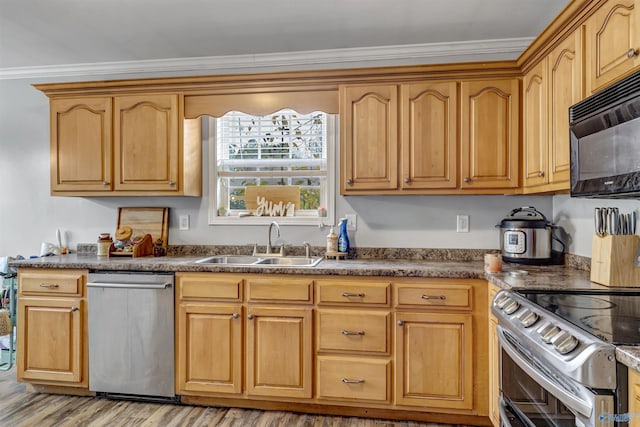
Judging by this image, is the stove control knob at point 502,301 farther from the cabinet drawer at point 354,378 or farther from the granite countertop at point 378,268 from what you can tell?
the cabinet drawer at point 354,378

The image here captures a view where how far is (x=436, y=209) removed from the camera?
9.77ft

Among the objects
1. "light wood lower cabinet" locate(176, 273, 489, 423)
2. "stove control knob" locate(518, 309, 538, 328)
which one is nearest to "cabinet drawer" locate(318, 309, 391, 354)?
"light wood lower cabinet" locate(176, 273, 489, 423)

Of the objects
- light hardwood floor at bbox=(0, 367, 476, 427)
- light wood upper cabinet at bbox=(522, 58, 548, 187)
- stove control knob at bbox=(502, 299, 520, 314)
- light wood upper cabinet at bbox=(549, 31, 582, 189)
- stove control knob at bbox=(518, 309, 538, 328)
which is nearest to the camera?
stove control knob at bbox=(518, 309, 538, 328)

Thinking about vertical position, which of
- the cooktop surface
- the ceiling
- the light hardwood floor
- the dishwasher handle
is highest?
the ceiling

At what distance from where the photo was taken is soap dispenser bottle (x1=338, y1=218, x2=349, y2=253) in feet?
9.66

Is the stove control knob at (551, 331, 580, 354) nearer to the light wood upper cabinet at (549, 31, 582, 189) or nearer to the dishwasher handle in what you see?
the light wood upper cabinet at (549, 31, 582, 189)

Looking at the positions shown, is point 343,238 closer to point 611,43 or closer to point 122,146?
point 122,146

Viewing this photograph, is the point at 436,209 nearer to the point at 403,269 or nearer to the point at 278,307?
the point at 403,269

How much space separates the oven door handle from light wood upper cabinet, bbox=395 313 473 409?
2.09 feet

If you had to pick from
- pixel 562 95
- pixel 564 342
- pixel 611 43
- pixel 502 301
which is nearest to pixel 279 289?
pixel 502 301

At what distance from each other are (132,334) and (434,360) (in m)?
1.89

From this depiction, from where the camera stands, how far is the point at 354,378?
2426 mm

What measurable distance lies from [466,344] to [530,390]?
83 cm

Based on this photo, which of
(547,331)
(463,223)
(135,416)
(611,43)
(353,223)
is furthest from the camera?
(353,223)
